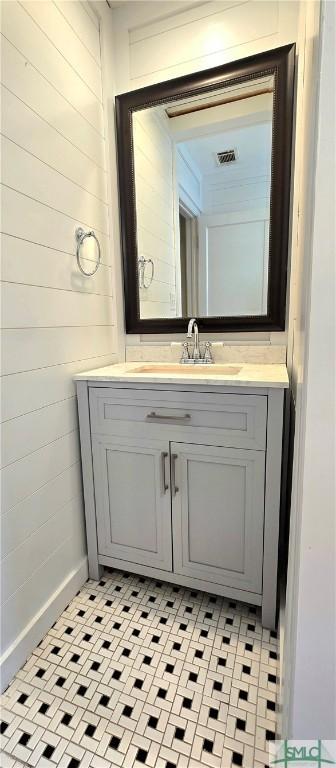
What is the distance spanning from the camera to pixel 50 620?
134cm

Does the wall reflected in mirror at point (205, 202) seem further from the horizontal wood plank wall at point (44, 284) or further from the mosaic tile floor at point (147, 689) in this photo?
the mosaic tile floor at point (147, 689)

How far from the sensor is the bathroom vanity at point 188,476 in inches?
48.3

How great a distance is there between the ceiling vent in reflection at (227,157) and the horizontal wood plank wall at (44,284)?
0.57m

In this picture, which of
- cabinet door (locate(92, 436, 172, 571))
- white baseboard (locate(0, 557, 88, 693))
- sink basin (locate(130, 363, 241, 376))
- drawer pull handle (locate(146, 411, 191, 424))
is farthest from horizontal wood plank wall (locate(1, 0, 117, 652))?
drawer pull handle (locate(146, 411, 191, 424))

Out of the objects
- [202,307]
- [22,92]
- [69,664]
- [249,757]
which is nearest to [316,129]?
[22,92]

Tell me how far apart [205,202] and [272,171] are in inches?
12.5

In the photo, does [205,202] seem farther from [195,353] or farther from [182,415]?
[182,415]

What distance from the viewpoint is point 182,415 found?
1.31 m

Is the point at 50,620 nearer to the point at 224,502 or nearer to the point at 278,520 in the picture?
the point at 224,502

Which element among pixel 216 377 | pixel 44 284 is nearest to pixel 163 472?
pixel 216 377

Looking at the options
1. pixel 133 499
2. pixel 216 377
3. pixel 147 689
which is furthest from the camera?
pixel 133 499

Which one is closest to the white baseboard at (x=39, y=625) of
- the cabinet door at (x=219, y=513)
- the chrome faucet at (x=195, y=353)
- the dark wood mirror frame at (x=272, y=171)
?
the cabinet door at (x=219, y=513)

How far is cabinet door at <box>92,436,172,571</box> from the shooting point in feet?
4.57

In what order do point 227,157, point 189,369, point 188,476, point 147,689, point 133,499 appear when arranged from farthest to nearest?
1. point 189,369
2. point 227,157
3. point 133,499
4. point 188,476
5. point 147,689
